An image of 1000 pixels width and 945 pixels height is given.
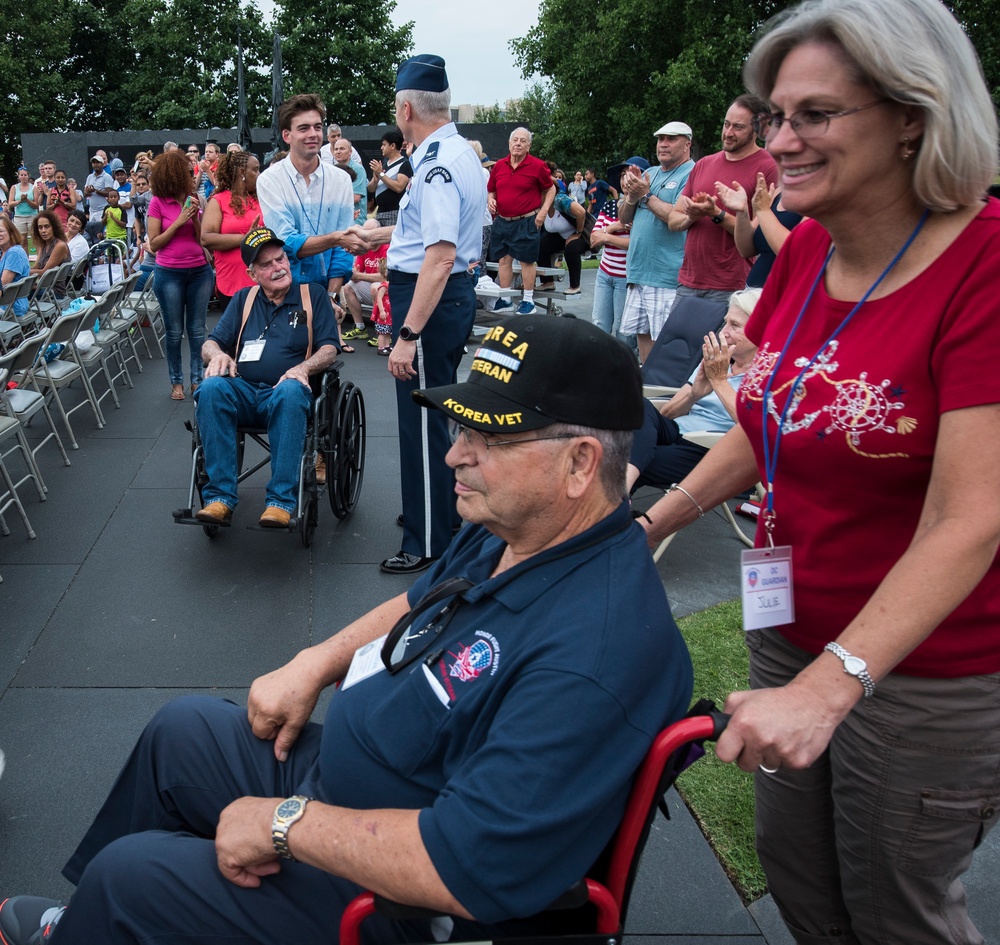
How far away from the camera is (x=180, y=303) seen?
7.68 metres

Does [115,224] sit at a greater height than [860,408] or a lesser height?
lesser

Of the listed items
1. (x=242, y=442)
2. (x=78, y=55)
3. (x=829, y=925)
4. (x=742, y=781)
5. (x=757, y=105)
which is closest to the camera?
(x=829, y=925)

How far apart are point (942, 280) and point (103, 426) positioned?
674 cm

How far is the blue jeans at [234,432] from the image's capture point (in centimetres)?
463

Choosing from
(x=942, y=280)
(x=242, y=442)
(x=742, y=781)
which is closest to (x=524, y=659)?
(x=942, y=280)

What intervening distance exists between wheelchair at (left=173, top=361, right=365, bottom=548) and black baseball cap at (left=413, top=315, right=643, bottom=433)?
314 cm

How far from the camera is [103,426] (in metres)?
7.08

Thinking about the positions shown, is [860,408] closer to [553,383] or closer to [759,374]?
[759,374]

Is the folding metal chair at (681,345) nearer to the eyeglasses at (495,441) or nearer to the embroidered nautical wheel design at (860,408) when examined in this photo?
the eyeglasses at (495,441)

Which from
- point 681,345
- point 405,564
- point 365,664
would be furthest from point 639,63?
point 365,664

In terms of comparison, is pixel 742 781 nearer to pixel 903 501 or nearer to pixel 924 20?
pixel 903 501

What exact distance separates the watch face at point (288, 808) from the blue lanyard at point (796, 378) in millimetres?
955

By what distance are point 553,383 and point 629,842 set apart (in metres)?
0.77

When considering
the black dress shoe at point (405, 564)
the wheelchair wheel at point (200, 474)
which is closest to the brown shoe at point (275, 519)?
the wheelchair wheel at point (200, 474)
